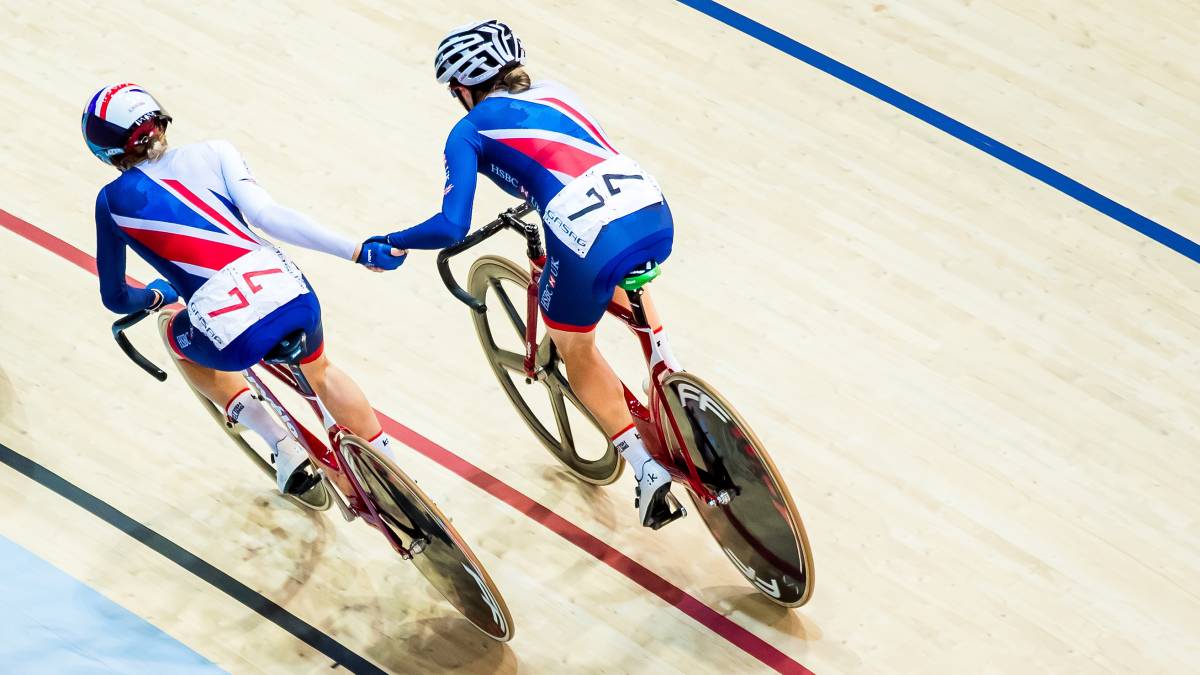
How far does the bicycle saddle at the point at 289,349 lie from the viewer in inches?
129

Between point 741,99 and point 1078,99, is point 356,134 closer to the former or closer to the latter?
point 741,99

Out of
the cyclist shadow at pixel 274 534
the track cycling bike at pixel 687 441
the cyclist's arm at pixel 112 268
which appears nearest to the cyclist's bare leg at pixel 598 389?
the track cycling bike at pixel 687 441

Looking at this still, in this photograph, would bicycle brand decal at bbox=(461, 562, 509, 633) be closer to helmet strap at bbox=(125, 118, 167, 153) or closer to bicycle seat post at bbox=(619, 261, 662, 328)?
bicycle seat post at bbox=(619, 261, 662, 328)

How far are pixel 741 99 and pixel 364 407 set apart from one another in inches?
99.2

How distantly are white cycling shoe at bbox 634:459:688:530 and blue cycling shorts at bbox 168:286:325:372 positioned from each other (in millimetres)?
943

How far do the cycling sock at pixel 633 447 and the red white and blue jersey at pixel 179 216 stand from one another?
1.10 m

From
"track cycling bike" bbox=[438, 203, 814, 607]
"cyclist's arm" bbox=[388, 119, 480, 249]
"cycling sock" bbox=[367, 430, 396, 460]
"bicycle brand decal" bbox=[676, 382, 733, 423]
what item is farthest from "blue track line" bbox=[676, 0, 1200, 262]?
"cycling sock" bbox=[367, 430, 396, 460]

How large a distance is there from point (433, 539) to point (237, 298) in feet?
2.64

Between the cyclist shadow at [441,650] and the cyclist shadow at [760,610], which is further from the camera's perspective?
the cyclist shadow at [760,610]

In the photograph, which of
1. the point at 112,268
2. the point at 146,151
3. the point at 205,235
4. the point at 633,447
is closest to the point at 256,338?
the point at 205,235

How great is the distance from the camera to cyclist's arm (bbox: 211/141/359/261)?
3.07 meters

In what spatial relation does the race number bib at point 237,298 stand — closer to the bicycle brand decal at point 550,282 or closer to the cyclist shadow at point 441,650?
the bicycle brand decal at point 550,282

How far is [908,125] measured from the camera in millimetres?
5332

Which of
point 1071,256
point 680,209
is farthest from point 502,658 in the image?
point 1071,256
